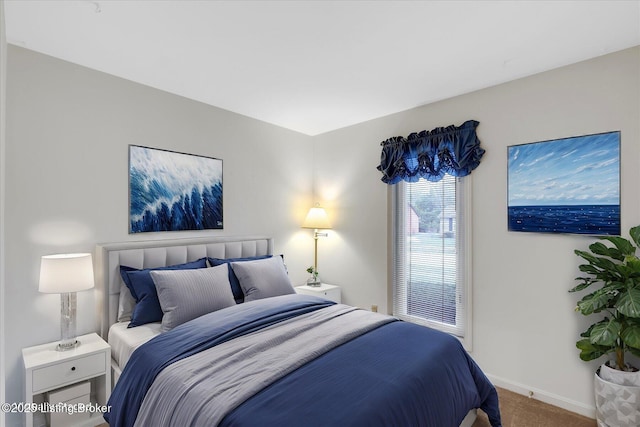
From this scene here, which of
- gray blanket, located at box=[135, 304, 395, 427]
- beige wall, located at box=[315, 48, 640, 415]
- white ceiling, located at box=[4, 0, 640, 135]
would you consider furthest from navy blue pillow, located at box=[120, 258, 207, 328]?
beige wall, located at box=[315, 48, 640, 415]

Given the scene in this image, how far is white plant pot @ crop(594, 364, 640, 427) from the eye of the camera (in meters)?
1.98

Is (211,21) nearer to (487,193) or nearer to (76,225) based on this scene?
(76,225)

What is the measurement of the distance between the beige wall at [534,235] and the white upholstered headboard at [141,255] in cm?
223

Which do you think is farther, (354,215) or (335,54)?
(354,215)

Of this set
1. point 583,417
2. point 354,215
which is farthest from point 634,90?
point 354,215

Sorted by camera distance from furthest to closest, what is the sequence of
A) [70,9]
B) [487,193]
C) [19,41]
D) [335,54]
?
[487,193] → [335,54] → [19,41] → [70,9]

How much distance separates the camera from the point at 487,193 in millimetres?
2848

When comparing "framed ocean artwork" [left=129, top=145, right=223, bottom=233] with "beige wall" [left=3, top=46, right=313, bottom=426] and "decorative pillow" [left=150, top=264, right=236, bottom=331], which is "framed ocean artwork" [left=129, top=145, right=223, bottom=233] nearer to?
"beige wall" [left=3, top=46, right=313, bottom=426]

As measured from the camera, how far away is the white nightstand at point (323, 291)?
3.75 m

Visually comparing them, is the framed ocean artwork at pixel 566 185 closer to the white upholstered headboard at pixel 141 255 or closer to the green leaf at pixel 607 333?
the green leaf at pixel 607 333

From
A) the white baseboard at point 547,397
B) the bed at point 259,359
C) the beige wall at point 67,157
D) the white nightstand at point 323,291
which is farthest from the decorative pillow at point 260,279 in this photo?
the white baseboard at point 547,397

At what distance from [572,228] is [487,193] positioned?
Answer: 67cm

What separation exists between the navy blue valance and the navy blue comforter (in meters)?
1.54

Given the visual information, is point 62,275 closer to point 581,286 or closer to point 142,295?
point 142,295
